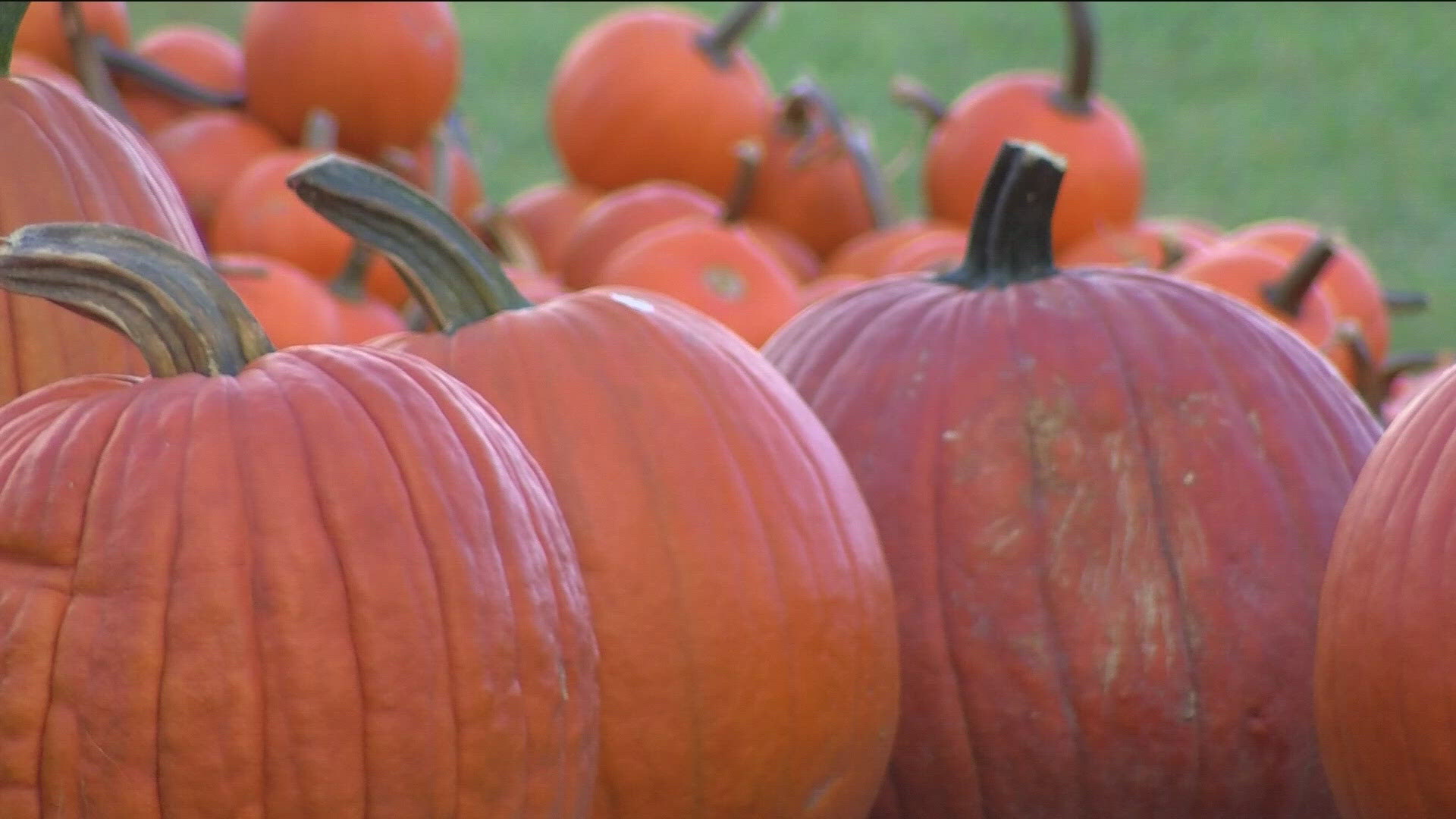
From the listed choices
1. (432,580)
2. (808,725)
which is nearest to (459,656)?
(432,580)

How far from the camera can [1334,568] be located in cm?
155

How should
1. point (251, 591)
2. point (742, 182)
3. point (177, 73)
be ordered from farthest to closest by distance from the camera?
point (177, 73) → point (742, 182) → point (251, 591)

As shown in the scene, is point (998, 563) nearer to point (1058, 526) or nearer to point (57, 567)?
point (1058, 526)

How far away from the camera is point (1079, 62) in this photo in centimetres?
356

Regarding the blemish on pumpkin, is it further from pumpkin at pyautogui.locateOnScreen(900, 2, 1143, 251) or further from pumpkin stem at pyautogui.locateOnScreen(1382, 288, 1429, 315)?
pumpkin stem at pyautogui.locateOnScreen(1382, 288, 1429, 315)

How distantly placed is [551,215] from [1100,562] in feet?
6.97

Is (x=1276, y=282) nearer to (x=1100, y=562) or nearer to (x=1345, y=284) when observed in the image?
(x=1345, y=284)

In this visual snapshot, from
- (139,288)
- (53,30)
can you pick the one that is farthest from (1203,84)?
(139,288)

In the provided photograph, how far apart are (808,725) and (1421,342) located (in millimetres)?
5312

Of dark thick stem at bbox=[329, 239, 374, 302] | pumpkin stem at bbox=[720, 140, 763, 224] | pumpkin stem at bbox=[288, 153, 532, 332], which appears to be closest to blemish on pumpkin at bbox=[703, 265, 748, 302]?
pumpkin stem at bbox=[720, 140, 763, 224]

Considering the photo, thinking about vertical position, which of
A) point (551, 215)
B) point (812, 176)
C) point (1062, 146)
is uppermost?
point (1062, 146)

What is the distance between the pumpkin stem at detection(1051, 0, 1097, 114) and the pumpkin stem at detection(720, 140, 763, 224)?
64cm

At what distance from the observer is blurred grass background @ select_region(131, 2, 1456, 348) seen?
7.82m

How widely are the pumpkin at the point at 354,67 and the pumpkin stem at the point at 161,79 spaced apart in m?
0.06
